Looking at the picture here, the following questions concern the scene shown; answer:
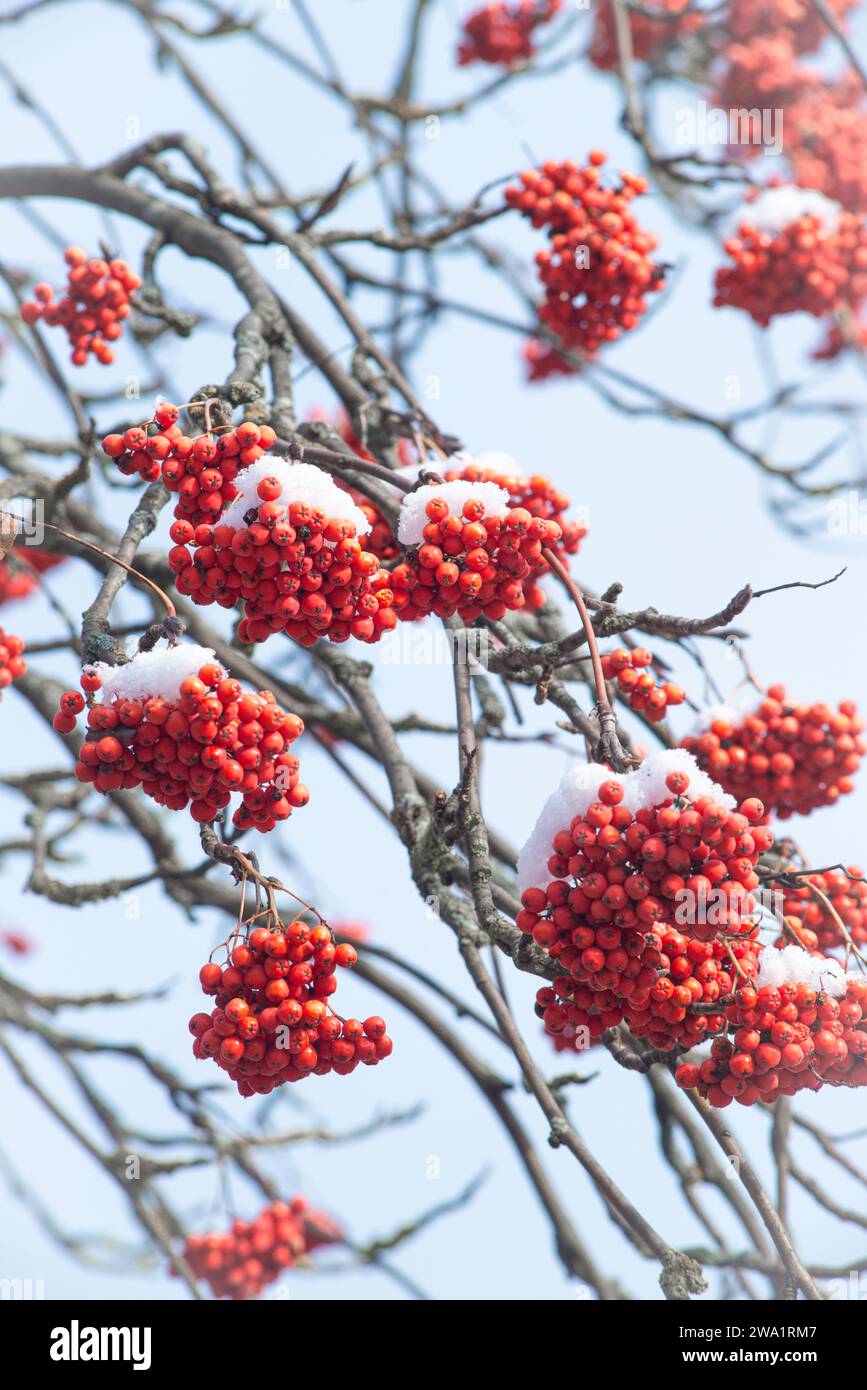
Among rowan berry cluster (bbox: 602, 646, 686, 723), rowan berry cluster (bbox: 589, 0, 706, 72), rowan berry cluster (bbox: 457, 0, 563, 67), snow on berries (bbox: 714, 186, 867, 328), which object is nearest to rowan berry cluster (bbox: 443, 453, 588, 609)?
rowan berry cluster (bbox: 602, 646, 686, 723)

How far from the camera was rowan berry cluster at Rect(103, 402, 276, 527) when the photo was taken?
2010 millimetres

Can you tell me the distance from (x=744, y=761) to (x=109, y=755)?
1.53 meters

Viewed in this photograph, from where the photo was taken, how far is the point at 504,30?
5.87m

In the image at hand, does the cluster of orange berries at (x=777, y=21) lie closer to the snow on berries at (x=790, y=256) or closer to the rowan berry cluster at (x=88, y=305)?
the snow on berries at (x=790, y=256)

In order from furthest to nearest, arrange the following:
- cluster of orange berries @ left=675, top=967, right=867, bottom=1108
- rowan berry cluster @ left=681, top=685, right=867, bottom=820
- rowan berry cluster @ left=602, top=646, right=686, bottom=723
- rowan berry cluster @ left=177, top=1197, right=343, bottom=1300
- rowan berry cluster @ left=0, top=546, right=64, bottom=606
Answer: rowan berry cluster @ left=0, top=546, right=64, bottom=606 < rowan berry cluster @ left=177, top=1197, right=343, bottom=1300 < rowan berry cluster @ left=681, top=685, right=867, bottom=820 < rowan berry cluster @ left=602, top=646, right=686, bottom=723 < cluster of orange berries @ left=675, top=967, right=867, bottom=1108

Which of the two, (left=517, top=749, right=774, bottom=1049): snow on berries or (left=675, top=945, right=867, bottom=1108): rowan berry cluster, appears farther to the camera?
(left=675, top=945, right=867, bottom=1108): rowan berry cluster

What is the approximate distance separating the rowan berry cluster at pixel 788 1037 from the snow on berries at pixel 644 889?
0.10m

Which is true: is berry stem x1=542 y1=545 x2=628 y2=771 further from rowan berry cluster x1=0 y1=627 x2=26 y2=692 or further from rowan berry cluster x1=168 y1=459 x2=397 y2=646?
rowan berry cluster x1=0 y1=627 x2=26 y2=692

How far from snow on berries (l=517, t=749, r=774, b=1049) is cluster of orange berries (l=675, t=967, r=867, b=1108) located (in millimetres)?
96

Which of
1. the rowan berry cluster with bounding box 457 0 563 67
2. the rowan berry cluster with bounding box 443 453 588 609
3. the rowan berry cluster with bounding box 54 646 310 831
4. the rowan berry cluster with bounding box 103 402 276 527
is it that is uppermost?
the rowan berry cluster with bounding box 457 0 563 67

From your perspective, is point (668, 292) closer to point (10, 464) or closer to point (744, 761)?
point (744, 761)

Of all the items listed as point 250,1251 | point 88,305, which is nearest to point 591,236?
point 88,305

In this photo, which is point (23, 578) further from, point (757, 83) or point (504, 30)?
point (757, 83)

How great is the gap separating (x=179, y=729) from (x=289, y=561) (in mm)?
291
